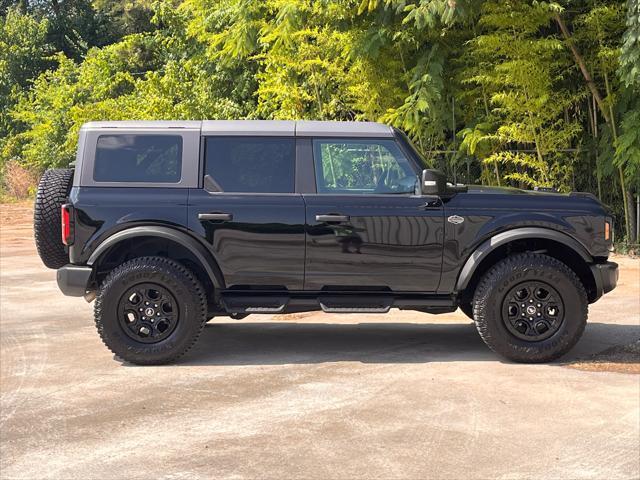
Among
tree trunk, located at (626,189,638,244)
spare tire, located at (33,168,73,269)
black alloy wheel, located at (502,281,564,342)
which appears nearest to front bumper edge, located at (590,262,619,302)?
black alloy wheel, located at (502,281,564,342)

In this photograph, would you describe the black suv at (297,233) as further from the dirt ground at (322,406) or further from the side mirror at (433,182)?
the dirt ground at (322,406)

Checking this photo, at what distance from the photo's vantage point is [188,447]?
17.3ft

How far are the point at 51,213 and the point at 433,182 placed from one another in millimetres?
3071

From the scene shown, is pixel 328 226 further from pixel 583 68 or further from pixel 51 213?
pixel 583 68

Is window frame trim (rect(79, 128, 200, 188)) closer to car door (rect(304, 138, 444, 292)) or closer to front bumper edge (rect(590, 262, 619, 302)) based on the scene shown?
car door (rect(304, 138, 444, 292))

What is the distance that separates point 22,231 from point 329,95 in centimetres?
776

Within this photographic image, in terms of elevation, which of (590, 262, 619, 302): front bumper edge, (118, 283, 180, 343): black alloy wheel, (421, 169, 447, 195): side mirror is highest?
(421, 169, 447, 195): side mirror

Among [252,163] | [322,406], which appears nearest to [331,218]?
[252,163]

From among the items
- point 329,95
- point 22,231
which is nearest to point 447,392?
point 329,95

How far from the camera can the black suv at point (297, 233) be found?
7395 millimetres

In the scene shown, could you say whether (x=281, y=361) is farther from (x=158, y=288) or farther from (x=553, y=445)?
(x=553, y=445)

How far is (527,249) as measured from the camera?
7.84m

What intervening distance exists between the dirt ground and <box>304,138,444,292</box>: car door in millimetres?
683

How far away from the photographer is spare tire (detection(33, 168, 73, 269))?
24.9ft
